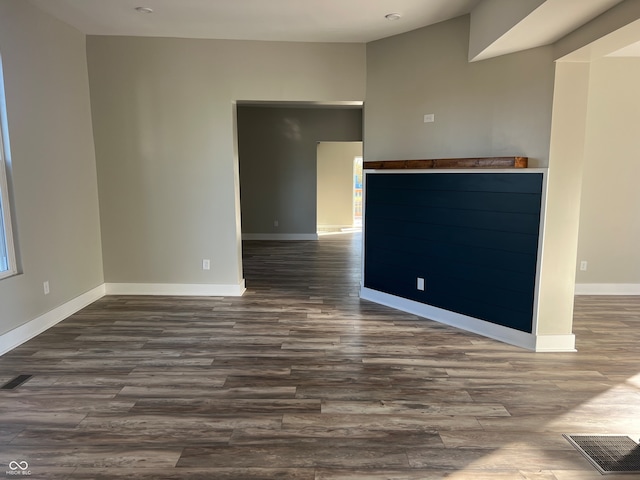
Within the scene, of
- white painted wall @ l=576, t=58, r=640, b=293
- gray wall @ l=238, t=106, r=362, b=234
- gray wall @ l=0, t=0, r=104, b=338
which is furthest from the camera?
gray wall @ l=238, t=106, r=362, b=234

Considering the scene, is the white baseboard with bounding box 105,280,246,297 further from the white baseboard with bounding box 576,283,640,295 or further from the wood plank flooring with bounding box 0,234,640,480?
the white baseboard with bounding box 576,283,640,295

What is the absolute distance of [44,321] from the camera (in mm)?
3629

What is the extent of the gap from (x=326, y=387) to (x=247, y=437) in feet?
2.22

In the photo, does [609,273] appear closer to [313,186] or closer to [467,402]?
[467,402]

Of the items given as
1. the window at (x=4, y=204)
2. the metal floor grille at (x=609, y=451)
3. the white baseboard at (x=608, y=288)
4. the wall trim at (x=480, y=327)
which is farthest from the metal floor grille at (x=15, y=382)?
the white baseboard at (x=608, y=288)

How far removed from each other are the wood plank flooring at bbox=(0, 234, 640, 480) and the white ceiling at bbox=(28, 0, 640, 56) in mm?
2469

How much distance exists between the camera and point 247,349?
3268 millimetres

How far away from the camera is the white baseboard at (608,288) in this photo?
189 inches

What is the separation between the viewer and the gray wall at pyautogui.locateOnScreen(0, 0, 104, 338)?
3273mm

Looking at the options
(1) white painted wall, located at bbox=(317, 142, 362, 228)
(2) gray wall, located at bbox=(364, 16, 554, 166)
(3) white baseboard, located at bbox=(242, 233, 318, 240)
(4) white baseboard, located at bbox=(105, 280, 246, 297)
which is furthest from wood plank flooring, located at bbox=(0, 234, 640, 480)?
(1) white painted wall, located at bbox=(317, 142, 362, 228)

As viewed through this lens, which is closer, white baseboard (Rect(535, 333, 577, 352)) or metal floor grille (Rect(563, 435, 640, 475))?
metal floor grille (Rect(563, 435, 640, 475))

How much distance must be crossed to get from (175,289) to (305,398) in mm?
2781

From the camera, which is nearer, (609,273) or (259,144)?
(609,273)

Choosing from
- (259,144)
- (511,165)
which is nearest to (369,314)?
(511,165)
